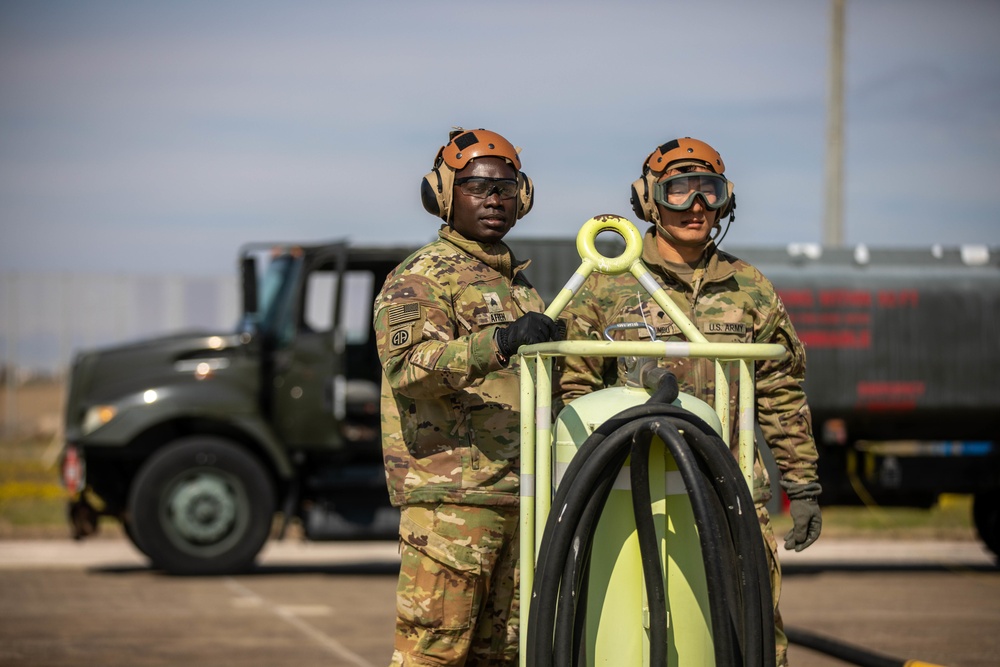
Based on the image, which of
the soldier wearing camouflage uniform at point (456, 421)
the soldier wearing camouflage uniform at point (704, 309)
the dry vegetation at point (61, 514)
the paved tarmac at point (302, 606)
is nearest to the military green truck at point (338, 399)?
the paved tarmac at point (302, 606)

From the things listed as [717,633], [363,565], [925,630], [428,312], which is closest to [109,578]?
[363,565]

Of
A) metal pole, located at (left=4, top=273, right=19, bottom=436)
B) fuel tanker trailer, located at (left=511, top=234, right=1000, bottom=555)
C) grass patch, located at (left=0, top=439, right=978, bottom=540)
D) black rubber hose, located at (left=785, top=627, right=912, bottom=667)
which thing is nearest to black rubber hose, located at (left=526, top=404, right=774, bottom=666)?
black rubber hose, located at (left=785, top=627, right=912, bottom=667)

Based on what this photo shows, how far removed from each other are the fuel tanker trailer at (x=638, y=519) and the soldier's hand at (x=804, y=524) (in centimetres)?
67

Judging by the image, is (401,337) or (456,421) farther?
(456,421)

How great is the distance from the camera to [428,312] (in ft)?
14.3

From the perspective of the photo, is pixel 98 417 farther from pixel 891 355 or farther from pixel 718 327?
pixel 718 327

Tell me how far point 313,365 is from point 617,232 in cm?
819

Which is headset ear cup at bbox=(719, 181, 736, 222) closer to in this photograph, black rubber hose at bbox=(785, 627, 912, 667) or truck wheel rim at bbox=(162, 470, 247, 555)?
black rubber hose at bbox=(785, 627, 912, 667)

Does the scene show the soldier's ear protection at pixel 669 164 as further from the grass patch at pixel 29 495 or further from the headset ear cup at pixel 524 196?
the grass patch at pixel 29 495

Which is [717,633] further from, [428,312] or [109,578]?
[109,578]

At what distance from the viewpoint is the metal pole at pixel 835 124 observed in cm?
1711

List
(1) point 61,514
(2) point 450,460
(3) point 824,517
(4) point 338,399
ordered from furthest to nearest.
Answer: (3) point 824,517, (1) point 61,514, (4) point 338,399, (2) point 450,460

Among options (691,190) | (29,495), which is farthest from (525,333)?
(29,495)

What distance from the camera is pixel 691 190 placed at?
15.7 ft
